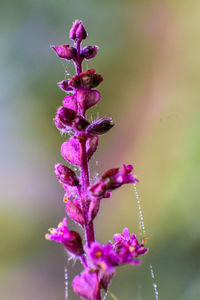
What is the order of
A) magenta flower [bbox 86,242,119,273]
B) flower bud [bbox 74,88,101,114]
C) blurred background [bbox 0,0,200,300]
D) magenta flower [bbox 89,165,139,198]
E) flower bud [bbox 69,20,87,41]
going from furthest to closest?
blurred background [bbox 0,0,200,300] < flower bud [bbox 69,20,87,41] < flower bud [bbox 74,88,101,114] < magenta flower [bbox 89,165,139,198] < magenta flower [bbox 86,242,119,273]

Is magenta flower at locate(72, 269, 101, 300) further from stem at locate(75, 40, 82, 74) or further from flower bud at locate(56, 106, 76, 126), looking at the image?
stem at locate(75, 40, 82, 74)

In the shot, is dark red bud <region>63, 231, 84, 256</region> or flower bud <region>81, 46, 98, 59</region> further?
flower bud <region>81, 46, 98, 59</region>

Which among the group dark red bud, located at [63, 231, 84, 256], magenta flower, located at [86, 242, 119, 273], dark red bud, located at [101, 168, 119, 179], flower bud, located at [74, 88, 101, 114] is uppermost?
flower bud, located at [74, 88, 101, 114]

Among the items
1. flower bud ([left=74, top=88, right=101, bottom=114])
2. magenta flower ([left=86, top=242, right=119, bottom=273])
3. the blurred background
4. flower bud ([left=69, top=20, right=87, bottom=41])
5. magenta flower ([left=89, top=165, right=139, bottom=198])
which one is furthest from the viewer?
the blurred background

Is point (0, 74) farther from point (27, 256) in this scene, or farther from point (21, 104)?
point (27, 256)

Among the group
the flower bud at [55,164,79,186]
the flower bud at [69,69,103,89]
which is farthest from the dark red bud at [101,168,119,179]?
the flower bud at [69,69,103,89]

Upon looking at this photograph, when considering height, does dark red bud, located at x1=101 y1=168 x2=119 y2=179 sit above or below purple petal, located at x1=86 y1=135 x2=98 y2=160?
below

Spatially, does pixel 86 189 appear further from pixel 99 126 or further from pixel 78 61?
pixel 78 61

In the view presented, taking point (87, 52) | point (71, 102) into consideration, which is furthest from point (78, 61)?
point (71, 102)
